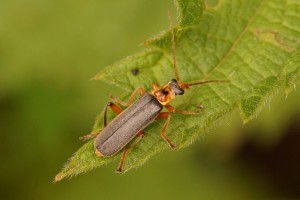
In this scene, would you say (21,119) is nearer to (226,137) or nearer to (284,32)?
(226,137)

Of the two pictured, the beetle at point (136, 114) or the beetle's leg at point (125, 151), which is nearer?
the beetle's leg at point (125, 151)

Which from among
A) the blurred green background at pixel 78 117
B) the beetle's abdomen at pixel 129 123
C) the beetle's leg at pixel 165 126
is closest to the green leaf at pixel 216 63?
the beetle's leg at pixel 165 126

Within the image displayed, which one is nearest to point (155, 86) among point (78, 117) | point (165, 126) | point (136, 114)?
point (136, 114)

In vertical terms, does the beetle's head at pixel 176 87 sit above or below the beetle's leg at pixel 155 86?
below

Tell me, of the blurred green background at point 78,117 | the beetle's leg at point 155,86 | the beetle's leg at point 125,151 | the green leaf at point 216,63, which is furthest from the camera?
the blurred green background at point 78,117

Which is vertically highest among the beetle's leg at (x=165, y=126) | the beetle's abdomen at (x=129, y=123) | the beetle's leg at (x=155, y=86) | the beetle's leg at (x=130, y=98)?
the beetle's leg at (x=130, y=98)

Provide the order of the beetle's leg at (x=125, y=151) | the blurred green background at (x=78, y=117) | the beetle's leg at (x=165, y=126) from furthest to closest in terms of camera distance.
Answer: the blurred green background at (x=78, y=117) < the beetle's leg at (x=125, y=151) < the beetle's leg at (x=165, y=126)

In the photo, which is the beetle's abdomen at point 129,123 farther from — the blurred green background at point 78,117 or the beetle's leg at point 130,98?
the blurred green background at point 78,117

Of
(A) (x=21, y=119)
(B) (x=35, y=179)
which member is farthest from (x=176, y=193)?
(A) (x=21, y=119)

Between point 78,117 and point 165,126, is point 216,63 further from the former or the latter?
point 78,117
